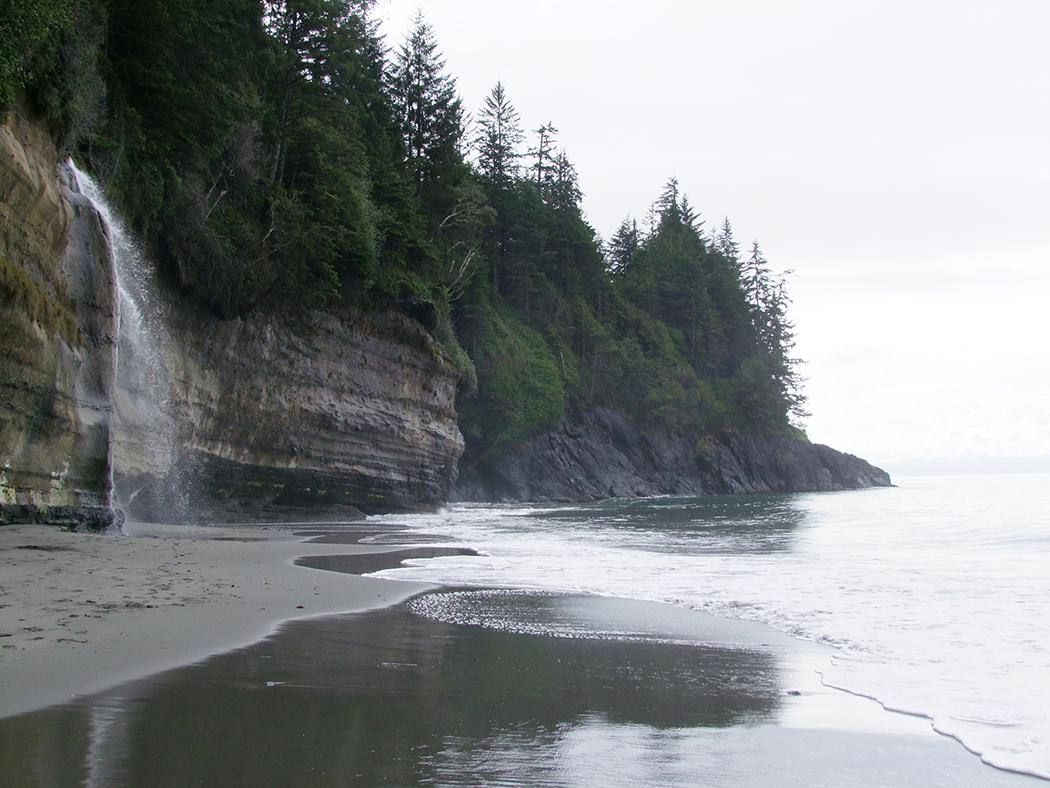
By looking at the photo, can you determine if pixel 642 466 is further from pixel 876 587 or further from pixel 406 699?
pixel 406 699

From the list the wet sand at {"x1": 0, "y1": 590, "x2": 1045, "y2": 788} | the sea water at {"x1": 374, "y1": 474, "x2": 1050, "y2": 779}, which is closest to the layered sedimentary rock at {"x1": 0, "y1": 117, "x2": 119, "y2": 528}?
the sea water at {"x1": 374, "y1": 474, "x2": 1050, "y2": 779}

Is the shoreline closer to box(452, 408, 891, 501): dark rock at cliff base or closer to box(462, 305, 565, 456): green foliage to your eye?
box(462, 305, 565, 456): green foliage

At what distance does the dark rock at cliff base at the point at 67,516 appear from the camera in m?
10.7

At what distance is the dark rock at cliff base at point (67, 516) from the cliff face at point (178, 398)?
0.09ft

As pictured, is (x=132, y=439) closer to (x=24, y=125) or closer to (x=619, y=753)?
(x=24, y=125)

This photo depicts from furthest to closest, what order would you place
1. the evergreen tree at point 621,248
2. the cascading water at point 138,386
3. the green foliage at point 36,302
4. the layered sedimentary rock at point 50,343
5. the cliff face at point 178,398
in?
the evergreen tree at point 621,248, the cascading water at point 138,386, the cliff face at point 178,398, the layered sedimentary rock at point 50,343, the green foliage at point 36,302

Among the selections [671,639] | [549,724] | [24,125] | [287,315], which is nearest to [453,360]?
[287,315]

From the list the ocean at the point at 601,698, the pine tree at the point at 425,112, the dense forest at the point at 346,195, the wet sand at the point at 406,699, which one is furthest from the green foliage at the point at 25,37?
the pine tree at the point at 425,112

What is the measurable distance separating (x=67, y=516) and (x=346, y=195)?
1651 centimetres

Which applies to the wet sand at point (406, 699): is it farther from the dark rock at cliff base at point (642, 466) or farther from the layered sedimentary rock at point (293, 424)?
the dark rock at cliff base at point (642, 466)

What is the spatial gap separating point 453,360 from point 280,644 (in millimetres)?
26501

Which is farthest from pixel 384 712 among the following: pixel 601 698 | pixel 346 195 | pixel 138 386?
pixel 346 195

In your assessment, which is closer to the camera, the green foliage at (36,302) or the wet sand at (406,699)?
the wet sand at (406,699)

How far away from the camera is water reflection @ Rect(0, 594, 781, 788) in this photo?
131 inches
